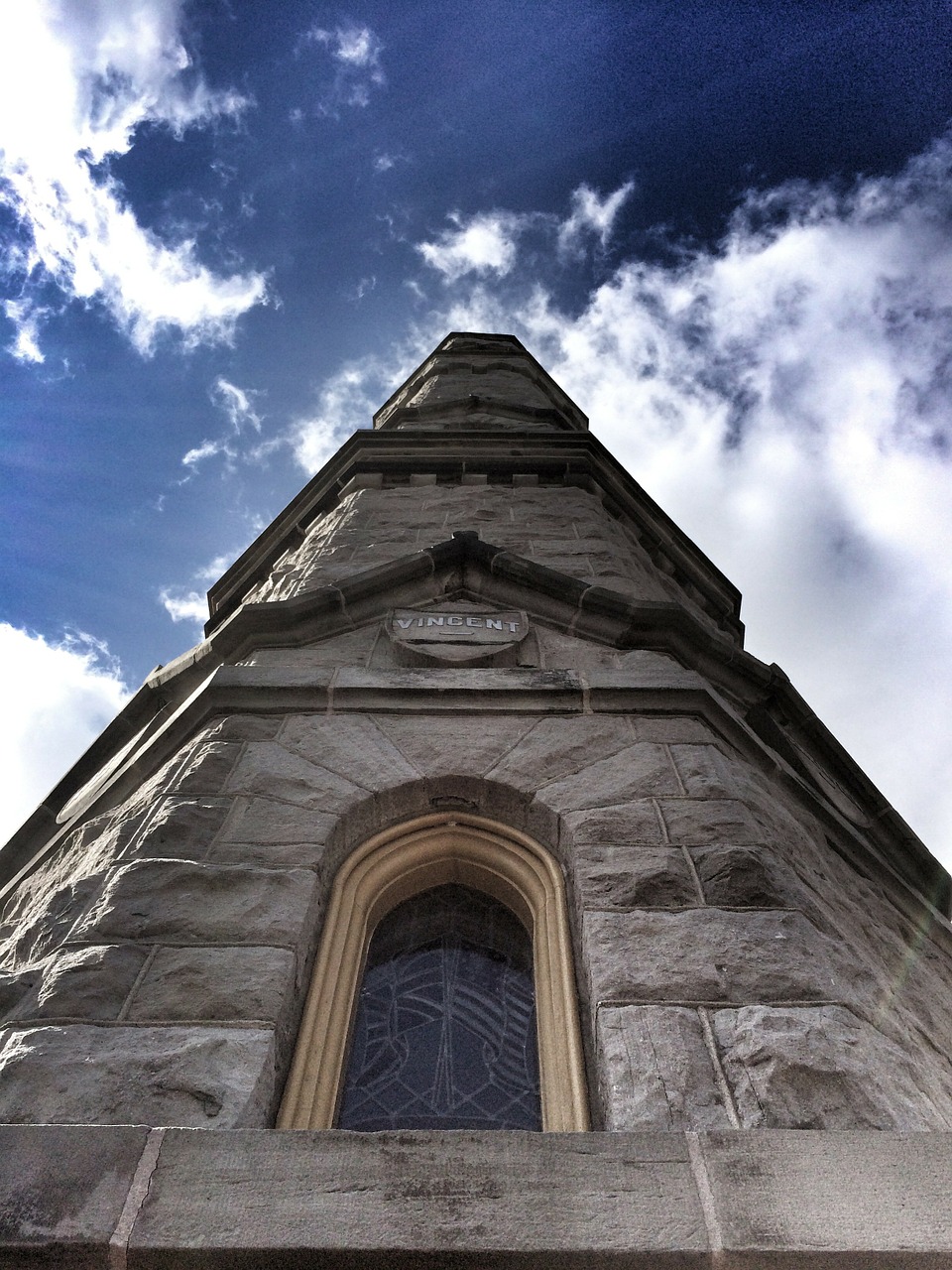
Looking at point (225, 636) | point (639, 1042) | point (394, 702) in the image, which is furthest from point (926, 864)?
point (225, 636)

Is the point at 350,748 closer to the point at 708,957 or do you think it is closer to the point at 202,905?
the point at 202,905

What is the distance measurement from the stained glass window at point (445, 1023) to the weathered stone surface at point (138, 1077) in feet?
1.57

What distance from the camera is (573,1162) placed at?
176cm

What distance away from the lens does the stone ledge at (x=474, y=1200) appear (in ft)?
5.35

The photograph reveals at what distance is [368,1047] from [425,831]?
84cm

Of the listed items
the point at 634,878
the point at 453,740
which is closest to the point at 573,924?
the point at 634,878

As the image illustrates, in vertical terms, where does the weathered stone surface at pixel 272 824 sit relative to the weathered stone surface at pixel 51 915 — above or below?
above

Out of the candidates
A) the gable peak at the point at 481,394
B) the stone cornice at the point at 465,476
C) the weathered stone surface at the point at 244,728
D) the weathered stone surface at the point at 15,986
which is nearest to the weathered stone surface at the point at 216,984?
the weathered stone surface at the point at 15,986

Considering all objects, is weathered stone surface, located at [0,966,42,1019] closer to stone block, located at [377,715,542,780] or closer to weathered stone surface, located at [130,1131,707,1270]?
weathered stone surface, located at [130,1131,707,1270]

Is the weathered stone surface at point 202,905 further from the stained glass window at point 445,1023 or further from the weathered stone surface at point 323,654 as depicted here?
the weathered stone surface at point 323,654

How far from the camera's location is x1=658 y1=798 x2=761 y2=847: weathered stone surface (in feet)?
10.6

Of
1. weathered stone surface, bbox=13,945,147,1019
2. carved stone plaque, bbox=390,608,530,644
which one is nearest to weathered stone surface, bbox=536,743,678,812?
carved stone plaque, bbox=390,608,530,644

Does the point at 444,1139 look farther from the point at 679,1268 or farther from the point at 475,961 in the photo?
the point at 475,961

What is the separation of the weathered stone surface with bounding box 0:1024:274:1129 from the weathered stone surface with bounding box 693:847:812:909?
4.68 ft
